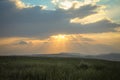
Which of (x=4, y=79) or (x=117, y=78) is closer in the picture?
(x=4, y=79)

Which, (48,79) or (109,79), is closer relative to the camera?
(48,79)

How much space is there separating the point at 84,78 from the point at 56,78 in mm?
3026

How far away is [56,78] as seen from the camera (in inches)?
770

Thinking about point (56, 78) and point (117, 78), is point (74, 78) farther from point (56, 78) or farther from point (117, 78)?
point (117, 78)

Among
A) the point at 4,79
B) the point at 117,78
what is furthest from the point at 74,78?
the point at 4,79

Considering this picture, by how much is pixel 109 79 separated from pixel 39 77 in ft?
23.9

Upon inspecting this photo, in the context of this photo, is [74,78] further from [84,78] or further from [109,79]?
[109,79]

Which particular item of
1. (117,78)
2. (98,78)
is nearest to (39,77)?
(98,78)

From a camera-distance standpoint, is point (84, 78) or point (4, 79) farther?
point (84, 78)

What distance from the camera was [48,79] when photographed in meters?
19.2

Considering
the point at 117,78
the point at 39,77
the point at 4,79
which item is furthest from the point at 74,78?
the point at 4,79

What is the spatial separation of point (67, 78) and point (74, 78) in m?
0.77

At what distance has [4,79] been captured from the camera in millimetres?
19172

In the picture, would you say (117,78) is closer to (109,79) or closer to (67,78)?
(109,79)
